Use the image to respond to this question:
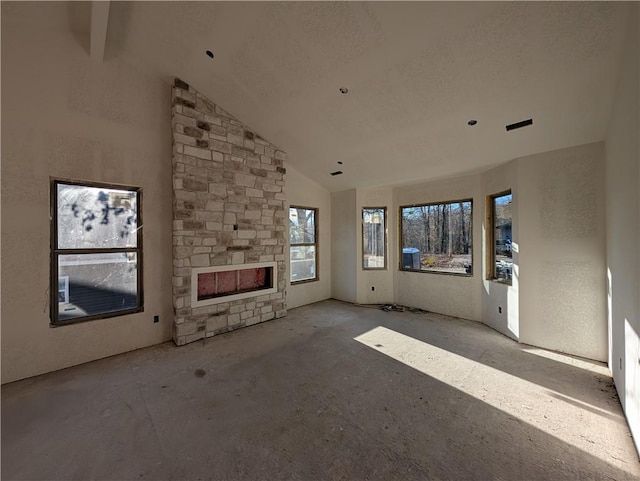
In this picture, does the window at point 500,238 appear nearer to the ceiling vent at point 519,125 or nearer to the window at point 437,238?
the window at point 437,238

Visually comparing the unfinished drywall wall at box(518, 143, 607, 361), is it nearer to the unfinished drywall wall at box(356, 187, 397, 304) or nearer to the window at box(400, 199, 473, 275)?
the window at box(400, 199, 473, 275)

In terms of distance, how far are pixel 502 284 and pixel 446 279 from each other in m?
1.06

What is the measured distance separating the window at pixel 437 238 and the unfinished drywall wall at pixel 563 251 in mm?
1197

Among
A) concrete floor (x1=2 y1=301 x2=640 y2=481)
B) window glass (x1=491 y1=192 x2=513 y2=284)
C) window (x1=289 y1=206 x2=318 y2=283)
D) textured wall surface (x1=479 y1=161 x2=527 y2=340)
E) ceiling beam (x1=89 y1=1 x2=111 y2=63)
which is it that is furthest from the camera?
window (x1=289 y1=206 x2=318 y2=283)

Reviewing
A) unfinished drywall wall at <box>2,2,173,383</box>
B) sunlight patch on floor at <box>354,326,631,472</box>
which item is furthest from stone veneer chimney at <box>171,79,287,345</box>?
sunlight patch on floor at <box>354,326,631,472</box>

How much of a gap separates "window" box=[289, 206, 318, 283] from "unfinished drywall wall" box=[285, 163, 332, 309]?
11 cm

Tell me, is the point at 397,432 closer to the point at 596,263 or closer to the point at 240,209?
the point at 596,263

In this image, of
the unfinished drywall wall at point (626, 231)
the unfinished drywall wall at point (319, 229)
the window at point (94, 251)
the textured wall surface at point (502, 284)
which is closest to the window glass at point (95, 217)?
the window at point (94, 251)

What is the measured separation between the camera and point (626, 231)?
7.22 ft

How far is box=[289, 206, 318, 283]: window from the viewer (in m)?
5.61

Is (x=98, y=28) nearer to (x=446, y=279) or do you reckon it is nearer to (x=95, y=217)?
(x=95, y=217)

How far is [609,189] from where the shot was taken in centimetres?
284

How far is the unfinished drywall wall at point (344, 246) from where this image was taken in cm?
582

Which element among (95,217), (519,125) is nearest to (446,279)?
(519,125)
